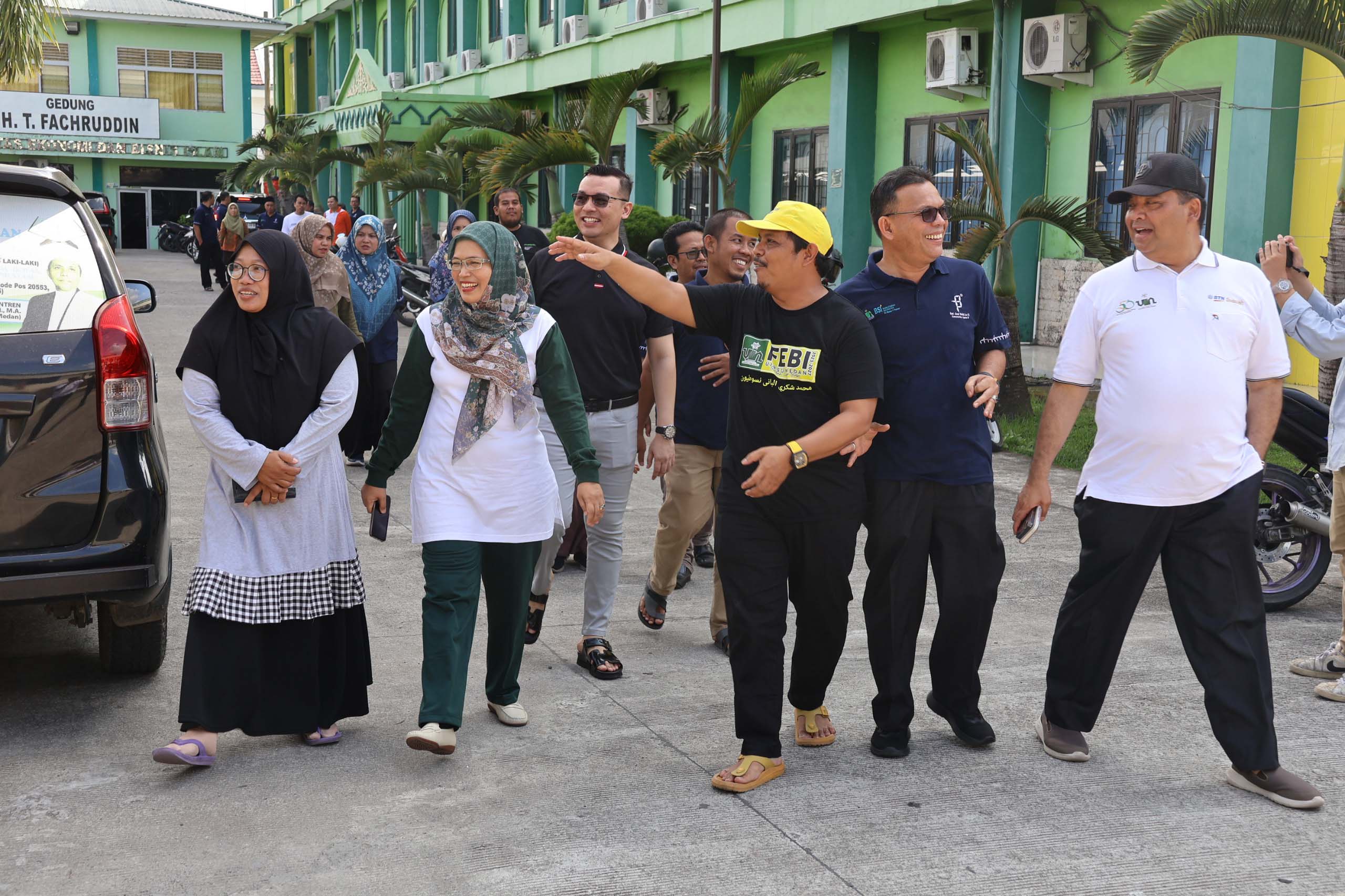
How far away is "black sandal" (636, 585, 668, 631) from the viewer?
596 centimetres

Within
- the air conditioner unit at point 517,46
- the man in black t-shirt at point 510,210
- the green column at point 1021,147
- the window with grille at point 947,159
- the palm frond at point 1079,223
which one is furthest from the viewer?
the air conditioner unit at point 517,46

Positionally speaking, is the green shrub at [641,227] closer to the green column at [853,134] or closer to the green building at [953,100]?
the green column at [853,134]

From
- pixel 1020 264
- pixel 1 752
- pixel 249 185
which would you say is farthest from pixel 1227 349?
pixel 249 185

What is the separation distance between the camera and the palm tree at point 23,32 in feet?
45.5

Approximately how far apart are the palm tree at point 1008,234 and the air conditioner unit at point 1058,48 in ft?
9.23

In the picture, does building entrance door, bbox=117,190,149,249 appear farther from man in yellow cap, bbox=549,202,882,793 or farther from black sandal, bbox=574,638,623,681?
man in yellow cap, bbox=549,202,882,793

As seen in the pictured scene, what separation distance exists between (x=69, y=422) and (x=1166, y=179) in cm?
339

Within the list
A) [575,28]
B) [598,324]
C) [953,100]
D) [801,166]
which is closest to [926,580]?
[598,324]

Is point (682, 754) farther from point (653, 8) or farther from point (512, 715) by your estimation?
point (653, 8)

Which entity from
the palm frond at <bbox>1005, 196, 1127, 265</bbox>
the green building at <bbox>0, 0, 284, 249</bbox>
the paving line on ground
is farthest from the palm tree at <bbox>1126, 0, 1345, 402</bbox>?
the green building at <bbox>0, 0, 284, 249</bbox>

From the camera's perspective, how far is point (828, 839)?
3816 millimetres

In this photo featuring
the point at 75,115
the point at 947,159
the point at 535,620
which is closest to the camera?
the point at 535,620

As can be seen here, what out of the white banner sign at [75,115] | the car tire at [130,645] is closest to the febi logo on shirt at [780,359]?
the car tire at [130,645]

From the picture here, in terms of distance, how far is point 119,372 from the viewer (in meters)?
4.33
